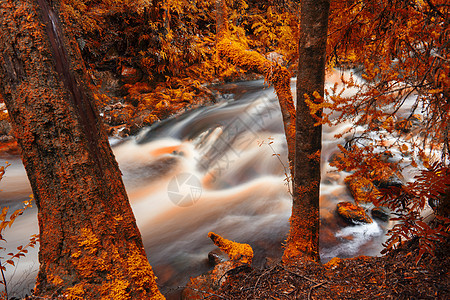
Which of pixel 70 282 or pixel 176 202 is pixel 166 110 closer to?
pixel 176 202

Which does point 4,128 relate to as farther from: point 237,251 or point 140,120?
point 237,251

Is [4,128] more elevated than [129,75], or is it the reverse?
[129,75]

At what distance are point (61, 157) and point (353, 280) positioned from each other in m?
2.22

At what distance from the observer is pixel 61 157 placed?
142cm

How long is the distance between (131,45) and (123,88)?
6.77 ft

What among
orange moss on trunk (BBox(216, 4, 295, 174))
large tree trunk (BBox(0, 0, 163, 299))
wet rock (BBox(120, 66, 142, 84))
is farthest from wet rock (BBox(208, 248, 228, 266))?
wet rock (BBox(120, 66, 142, 84))

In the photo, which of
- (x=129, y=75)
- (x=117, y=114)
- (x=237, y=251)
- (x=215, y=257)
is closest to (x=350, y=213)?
(x=215, y=257)

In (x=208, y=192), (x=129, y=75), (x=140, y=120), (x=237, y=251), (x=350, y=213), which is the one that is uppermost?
(x=129, y=75)

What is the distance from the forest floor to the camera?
1477mm

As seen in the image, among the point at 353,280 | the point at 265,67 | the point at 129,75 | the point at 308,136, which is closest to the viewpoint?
the point at 353,280

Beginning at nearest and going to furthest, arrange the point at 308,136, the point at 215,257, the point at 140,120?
the point at 308,136, the point at 215,257, the point at 140,120

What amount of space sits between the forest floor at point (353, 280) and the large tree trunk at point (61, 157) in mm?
875

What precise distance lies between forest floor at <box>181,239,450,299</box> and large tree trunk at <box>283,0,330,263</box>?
0.49 m

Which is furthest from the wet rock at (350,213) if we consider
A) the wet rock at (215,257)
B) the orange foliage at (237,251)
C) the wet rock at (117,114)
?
the wet rock at (117,114)
